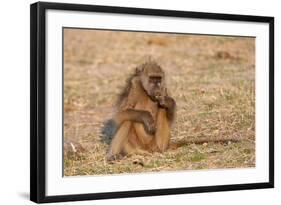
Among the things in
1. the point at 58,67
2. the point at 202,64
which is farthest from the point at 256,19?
the point at 58,67

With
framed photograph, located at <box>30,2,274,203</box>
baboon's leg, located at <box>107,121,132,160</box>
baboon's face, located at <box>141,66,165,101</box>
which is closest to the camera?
framed photograph, located at <box>30,2,274,203</box>

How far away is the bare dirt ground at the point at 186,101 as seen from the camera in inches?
205

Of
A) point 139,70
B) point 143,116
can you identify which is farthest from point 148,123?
point 139,70

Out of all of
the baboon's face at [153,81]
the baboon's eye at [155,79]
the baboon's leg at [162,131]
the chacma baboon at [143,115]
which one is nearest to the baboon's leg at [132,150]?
the chacma baboon at [143,115]

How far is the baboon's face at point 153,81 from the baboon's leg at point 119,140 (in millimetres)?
266

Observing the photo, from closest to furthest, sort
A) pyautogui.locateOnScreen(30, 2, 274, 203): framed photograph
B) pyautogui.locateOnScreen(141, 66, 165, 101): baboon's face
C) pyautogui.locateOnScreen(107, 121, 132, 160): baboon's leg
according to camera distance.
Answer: pyautogui.locateOnScreen(30, 2, 274, 203): framed photograph, pyautogui.locateOnScreen(107, 121, 132, 160): baboon's leg, pyautogui.locateOnScreen(141, 66, 165, 101): baboon's face

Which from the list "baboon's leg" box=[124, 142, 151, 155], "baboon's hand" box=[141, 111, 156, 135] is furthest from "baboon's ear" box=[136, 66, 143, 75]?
"baboon's leg" box=[124, 142, 151, 155]

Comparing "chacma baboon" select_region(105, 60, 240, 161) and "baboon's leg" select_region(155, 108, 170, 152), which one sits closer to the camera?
"chacma baboon" select_region(105, 60, 240, 161)

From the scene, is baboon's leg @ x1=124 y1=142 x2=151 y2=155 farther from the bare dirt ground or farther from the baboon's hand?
the baboon's hand

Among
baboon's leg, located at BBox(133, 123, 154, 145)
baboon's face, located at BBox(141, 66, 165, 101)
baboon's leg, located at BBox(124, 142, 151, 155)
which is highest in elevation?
baboon's face, located at BBox(141, 66, 165, 101)

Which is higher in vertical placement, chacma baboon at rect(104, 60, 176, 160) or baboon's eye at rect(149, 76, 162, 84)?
baboon's eye at rect(149, 76, 162, 84)

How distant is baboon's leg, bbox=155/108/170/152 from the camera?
17.4 ft

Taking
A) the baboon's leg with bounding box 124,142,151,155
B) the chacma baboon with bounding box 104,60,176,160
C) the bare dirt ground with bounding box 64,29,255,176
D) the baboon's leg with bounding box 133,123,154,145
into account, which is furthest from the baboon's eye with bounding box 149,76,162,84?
the baboon's leg with bounding box 124,142,151,155

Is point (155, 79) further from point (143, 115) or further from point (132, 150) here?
point (132, 150)
